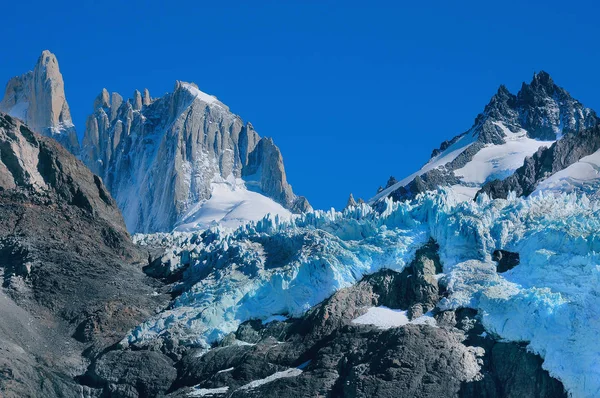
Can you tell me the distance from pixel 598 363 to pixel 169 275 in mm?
46456

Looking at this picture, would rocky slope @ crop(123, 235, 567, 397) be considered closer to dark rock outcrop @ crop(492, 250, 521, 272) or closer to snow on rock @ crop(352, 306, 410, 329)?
snow on rock @ crop(352, 306, 410, 329)

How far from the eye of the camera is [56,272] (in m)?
112

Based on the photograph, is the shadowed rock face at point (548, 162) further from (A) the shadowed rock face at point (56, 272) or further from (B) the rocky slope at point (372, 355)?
(B) the rocky slope at point (372, 355)

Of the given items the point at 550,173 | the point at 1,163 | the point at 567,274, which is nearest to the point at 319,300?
the point at 567,274

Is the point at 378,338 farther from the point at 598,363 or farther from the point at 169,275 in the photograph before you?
the point at 169,275

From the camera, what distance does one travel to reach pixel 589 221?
102250mm

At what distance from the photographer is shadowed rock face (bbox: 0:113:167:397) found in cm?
9706

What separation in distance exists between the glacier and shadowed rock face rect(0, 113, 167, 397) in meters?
4.10

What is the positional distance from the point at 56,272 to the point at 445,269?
34.1m

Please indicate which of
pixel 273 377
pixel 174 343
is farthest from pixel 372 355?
pixel 174 343

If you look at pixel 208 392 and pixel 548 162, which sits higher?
pixel 548 162

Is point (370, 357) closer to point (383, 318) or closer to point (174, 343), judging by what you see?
point (383, 318)

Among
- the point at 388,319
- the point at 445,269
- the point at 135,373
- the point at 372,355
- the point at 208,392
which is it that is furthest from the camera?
the point at 445,269

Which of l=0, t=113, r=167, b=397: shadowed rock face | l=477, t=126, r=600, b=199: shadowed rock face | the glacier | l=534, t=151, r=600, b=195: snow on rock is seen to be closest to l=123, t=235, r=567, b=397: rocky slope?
the glacier
